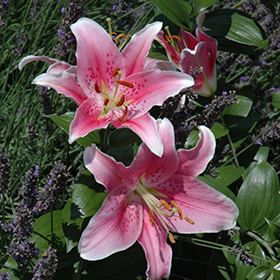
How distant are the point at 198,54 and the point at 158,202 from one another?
24.1 inches

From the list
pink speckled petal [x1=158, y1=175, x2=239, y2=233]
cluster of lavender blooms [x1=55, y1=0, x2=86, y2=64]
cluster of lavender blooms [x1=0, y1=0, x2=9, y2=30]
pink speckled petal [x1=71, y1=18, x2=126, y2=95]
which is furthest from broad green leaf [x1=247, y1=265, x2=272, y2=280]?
cluster of lavender blooms [x1=0, y1=0, x2=9, y2=30]

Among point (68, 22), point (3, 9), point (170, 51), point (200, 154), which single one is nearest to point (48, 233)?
point (200, 154)

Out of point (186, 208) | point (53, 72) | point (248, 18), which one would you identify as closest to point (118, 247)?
point (186, 208)

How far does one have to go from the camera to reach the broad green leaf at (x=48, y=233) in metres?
1.20

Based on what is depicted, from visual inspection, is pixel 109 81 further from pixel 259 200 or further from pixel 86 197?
pixel 259 200

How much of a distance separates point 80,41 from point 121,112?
0.24 metres

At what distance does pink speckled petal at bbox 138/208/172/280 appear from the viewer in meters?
0.99

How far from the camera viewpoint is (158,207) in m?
1.04

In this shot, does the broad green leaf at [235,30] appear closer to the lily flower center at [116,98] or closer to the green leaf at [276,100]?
the green leaf at [276,100]

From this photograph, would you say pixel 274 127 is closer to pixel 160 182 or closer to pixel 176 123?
pixel 176 123

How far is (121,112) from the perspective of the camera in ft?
3.51

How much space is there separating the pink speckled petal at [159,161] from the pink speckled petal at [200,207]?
4cm

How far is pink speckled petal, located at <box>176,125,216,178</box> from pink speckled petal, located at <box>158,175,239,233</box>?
4 centimetres

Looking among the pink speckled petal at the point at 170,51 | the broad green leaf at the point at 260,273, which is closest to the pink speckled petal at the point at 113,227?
the broad green leaf at the point at 260,273
